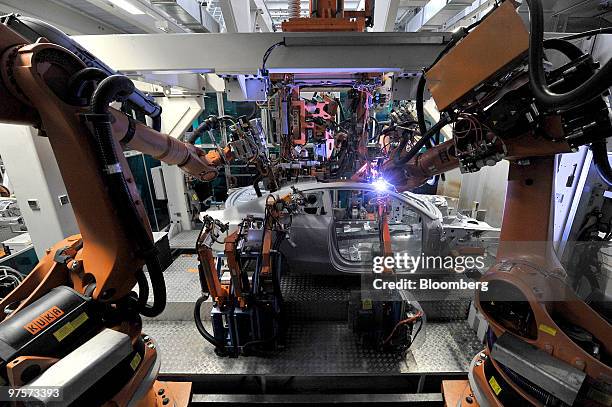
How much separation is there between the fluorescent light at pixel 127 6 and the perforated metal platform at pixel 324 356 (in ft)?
14.4

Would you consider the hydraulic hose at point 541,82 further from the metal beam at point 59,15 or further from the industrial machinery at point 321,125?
the metal beam at point 59,15

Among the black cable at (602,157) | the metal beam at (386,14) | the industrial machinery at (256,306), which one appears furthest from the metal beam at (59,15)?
the black cable at (602,157)

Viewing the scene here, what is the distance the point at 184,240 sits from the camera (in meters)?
5.77

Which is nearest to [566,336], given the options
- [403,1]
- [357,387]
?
[357,387]

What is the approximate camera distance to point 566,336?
125 centimetres

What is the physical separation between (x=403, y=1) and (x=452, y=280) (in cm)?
417

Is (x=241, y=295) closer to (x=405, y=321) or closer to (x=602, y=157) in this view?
(x=405, y=321)

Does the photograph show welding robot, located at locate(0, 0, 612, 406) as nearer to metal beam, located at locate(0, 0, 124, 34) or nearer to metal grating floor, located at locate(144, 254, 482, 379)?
metal grating floor, located at locate(144, 254, 482, 379)

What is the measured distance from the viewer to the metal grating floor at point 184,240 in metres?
5.39

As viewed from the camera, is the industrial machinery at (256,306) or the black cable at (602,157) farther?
the industrial machinery at (256,306)

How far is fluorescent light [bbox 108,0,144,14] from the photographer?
3320mm

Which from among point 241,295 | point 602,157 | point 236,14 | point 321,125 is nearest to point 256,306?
point 241,295

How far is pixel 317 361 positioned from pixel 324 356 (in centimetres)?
11

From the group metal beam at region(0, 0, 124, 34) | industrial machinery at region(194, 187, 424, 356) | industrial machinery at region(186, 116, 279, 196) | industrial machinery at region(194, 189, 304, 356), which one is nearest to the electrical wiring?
industrial machinery at region(194, 187, 424, 356)
